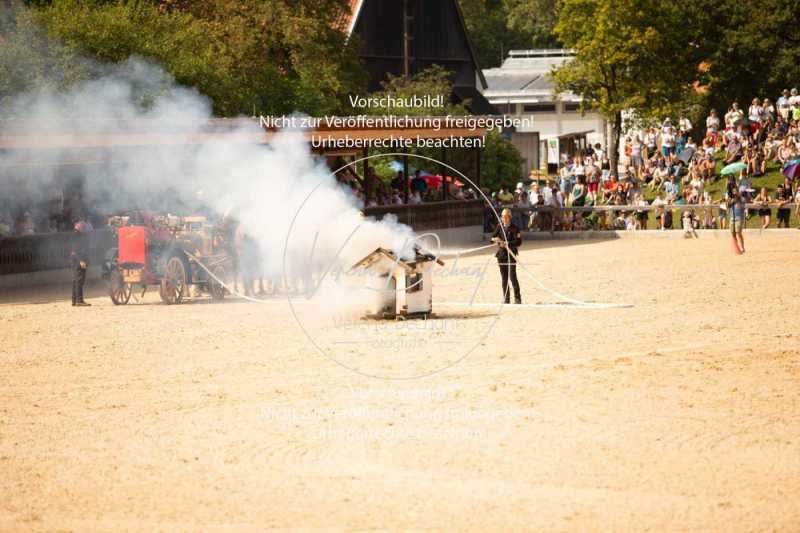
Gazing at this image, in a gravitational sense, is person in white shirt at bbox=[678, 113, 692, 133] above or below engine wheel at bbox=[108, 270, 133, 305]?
above

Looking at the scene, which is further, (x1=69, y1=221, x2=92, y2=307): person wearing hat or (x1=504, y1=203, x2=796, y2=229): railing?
(x1=504, y1=203, x2=796, y2=229): railing

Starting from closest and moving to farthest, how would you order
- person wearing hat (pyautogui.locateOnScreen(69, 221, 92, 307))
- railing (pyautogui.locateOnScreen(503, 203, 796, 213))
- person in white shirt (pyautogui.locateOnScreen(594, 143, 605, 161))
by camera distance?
person wearing hat (pyautogui.locateOnScreen(69, 221, 92, 307)), railing (pyautogui.locateOnScreen(503, 203, 796, 213)), person in white shirt (pyautogui.locateOnScreen(594, 143, 605, 161))

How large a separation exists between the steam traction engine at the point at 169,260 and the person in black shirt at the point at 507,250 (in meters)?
5.14

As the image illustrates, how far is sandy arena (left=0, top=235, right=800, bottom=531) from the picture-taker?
379 inches

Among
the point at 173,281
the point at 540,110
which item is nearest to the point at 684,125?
the point at 540,110

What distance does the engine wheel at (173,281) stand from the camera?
22.3 m

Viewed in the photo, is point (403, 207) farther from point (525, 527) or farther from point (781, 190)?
point (525, 527)

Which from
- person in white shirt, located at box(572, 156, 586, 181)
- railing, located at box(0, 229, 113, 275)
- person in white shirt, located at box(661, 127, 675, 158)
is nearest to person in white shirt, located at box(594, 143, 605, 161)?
person in white shirt, located at box(572, 156, 586, 181)

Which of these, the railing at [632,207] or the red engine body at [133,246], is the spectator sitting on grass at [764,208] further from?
the red engine body at [133,246]

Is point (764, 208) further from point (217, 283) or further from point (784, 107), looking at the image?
point (217, 283)

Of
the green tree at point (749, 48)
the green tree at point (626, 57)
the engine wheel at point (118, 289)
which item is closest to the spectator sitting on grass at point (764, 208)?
the green tree at point (626, 57)

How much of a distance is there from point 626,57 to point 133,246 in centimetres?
2896

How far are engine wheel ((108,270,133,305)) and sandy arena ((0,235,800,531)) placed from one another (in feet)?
7.77

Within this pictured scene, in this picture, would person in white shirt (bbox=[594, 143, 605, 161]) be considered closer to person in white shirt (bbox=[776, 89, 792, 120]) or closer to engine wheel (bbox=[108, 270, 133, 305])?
person in white shirt (bbox=[776, 89, 792, 120])
